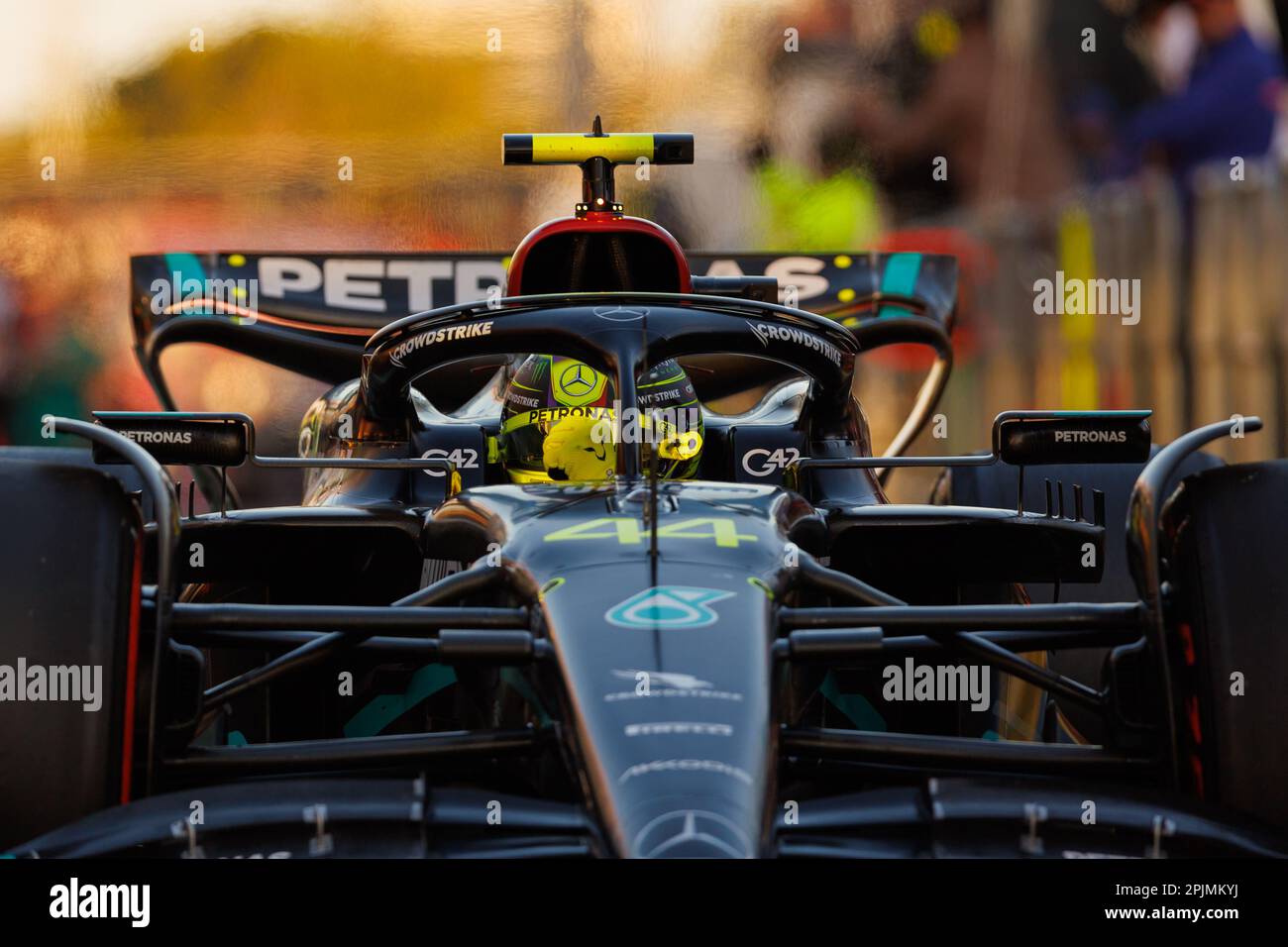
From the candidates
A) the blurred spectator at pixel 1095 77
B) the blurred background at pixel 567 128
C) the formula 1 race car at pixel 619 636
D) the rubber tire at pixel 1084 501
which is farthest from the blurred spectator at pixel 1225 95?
the formula 1 race car at pixel 619 636

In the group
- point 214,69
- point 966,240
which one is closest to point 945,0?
point 966,240

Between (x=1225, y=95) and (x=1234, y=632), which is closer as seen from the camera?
(x=1234, y=632)

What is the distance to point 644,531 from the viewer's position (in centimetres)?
283

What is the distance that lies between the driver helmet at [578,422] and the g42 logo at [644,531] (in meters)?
0.57

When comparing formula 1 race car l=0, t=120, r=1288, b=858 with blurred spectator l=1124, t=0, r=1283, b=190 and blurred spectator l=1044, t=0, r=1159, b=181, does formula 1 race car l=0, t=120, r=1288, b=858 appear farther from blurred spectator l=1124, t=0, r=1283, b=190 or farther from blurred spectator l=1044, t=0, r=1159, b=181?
blurred spectator l=1044, t=0, r=1159, b=181

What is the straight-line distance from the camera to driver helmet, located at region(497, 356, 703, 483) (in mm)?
3588

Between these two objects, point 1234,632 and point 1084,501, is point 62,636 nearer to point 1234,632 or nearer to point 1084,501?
point 1234,632

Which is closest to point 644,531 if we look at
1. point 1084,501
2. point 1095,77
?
point 1084,501

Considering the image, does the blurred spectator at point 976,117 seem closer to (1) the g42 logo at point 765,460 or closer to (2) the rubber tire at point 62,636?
(1) the g42 logo at point 765,460

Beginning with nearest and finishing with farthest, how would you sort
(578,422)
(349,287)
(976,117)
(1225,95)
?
(578,422) → (349,287) → (1225,95) → (976,117)

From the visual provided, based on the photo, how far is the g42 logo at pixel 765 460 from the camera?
407cm

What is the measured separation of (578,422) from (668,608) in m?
1.09

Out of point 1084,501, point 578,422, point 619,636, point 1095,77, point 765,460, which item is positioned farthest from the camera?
point 1095,77
